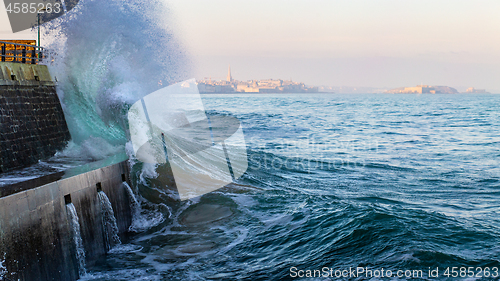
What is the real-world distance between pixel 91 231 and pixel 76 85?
7.59m

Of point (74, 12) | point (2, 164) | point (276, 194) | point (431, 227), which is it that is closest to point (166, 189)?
point (276, 194)

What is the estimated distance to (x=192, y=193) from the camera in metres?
9.80

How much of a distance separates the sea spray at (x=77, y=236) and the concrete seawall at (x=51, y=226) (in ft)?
0.24

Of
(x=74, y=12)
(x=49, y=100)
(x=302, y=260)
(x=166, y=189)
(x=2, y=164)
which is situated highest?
(x=74, y=12)

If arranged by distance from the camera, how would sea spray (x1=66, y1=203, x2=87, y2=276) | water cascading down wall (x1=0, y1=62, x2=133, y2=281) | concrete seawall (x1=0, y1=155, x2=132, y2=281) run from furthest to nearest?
sea spray (x1=66, y1=203, x2=87, y2=276), water cascading down wall (x1=0, y1=62, x2=133, y2=281), concrete seawall (x1=0, y1=155, x2=132, y2=281)

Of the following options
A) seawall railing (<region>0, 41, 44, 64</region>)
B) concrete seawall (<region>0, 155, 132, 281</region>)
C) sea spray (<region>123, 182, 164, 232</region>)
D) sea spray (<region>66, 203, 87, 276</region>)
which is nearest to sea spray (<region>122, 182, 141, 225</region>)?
sea spray (<region>123, 182, 164, 232</region>)

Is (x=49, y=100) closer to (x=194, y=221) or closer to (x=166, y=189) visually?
(x=166, y=189)

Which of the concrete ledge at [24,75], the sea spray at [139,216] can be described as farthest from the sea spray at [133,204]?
the concrete ledge at [24,75]

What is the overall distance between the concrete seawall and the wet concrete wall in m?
2.14

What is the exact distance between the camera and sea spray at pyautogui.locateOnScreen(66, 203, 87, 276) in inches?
230

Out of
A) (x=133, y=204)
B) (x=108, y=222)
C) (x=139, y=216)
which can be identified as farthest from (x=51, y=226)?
(x=139, y=216)

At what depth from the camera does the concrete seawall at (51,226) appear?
4.75 metres

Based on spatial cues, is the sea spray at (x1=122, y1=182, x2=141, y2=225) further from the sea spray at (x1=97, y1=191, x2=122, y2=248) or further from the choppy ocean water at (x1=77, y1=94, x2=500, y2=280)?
the sea spray at (x1=97, y1=191, x2=122, y2=248)

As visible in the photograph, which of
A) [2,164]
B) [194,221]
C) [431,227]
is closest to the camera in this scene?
[431,227]
